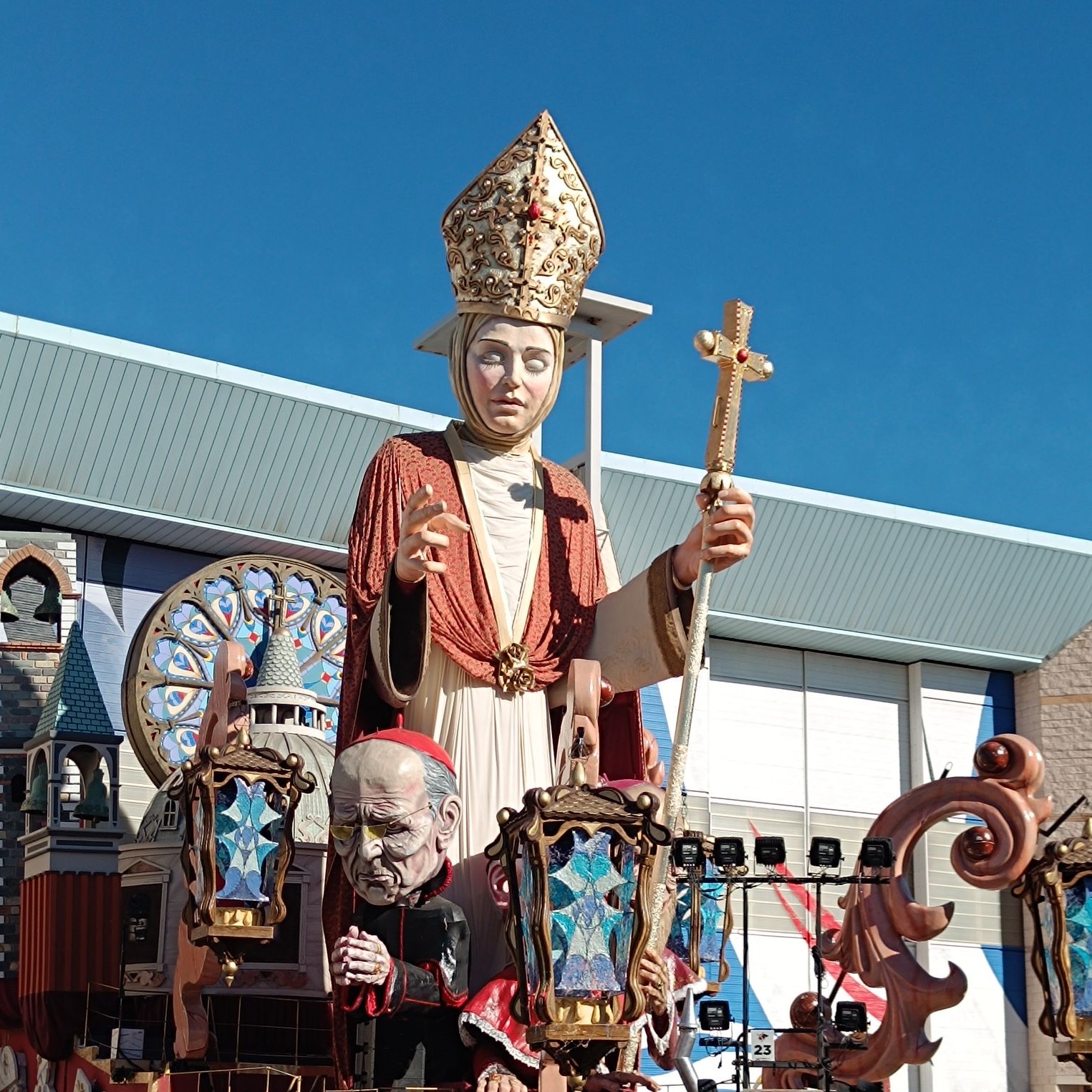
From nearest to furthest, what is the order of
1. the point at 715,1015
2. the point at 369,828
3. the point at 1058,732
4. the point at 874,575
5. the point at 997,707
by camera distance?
the point at 369,828 → the point at 715,1015 → the point at 874,575 → the point at 1058,732 → the point at 997,707

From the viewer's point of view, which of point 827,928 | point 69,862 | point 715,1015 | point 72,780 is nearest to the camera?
point 715,1015

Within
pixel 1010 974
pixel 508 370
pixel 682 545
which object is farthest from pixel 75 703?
pixel 1010 974

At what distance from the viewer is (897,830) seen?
34.8ft

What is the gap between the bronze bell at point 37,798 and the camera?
13.3 m

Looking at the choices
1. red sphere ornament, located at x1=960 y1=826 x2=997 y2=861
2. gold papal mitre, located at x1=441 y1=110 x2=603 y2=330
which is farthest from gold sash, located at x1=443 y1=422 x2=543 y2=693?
red sphere ornament, located at x1=960 y1=826 x2=997 y2=861

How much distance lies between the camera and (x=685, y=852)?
908 centimetres

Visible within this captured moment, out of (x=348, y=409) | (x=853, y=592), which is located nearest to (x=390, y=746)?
(x=348, y=409)

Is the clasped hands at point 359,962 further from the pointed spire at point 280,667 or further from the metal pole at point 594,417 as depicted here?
the metal pole at point 594,417

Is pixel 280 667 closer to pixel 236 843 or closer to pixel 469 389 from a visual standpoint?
pixel 236 843

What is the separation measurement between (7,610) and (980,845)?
832cm

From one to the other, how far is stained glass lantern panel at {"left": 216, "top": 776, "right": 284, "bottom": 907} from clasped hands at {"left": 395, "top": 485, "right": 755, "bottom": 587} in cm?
147

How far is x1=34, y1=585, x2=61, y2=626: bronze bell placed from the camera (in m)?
15.4

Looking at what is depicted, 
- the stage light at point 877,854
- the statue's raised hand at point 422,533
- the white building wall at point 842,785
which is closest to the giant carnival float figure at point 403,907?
the statue's raised hand at point 422,533

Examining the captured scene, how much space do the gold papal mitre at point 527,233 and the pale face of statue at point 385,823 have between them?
2.60m
